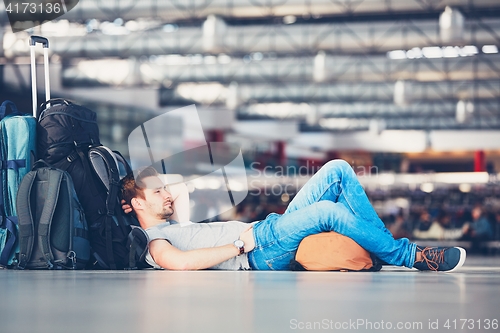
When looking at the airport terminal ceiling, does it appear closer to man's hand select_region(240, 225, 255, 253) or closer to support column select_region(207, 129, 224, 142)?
support column select_region(207, 129, 224, 142)

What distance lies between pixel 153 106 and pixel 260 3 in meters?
7.38

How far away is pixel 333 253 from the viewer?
11.0ft

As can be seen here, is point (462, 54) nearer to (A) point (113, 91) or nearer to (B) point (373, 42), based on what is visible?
(B) point (373, 42)

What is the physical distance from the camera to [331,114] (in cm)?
2161

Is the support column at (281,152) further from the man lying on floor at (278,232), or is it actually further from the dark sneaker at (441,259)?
the dark sneaker at (441,259)

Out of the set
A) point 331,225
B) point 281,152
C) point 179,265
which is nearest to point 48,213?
point 179,265

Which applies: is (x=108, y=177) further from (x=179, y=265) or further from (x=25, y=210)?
(x=179, y=265)

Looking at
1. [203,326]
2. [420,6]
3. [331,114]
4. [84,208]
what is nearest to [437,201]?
[331,114]

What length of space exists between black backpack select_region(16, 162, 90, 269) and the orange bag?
3.66 feet

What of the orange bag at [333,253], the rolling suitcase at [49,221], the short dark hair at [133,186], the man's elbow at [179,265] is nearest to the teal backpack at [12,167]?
the rolling suitcase at [49,221]


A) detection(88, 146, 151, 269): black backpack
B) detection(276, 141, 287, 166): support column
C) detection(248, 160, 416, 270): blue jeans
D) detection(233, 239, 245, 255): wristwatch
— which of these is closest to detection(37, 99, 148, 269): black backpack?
detection(88, 146, 151, 269): black backpack

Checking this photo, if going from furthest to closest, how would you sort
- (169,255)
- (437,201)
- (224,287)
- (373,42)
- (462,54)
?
(437,201), (462,54), (373,42), (169,255), (224,287)

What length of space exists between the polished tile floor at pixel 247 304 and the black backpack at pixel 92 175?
0.62 metres

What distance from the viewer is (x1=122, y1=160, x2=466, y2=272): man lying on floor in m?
3.29
